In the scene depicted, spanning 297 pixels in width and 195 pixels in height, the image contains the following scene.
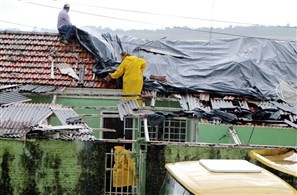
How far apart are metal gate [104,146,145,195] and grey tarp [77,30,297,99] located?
4070mm

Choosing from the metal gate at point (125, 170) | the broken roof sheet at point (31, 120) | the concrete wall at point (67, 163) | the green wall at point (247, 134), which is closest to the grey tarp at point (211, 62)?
the green wall at point (247, 134)

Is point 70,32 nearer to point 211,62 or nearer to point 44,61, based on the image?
point 44,61

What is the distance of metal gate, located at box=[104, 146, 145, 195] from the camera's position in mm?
9703

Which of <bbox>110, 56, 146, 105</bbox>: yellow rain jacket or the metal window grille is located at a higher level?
<bbox>110, 56, 146, 105</bbox>: yellow rain jacket

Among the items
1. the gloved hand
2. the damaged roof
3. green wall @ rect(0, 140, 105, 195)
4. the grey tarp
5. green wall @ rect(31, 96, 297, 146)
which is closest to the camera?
green wall @ rect(0, 140, 105, 195)

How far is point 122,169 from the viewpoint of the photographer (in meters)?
9.77

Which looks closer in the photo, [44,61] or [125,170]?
[125,170]

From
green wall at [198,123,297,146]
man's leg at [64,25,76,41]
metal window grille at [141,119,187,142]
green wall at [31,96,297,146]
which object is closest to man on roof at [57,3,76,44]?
man's leg at [64,25,76,41]

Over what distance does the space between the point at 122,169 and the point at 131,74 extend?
12.7 ft

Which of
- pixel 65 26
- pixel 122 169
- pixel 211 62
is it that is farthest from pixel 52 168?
pixel 211 62

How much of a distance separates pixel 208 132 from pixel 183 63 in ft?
14.0

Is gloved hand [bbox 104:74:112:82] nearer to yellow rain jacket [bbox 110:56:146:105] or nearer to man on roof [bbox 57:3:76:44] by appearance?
yellow rain jacket [bbox 110:56:146:105]

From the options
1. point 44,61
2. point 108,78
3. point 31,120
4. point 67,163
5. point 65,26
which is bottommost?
point 67,163

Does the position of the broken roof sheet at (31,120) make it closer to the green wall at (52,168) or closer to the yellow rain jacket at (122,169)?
the green wall at (52,168)
